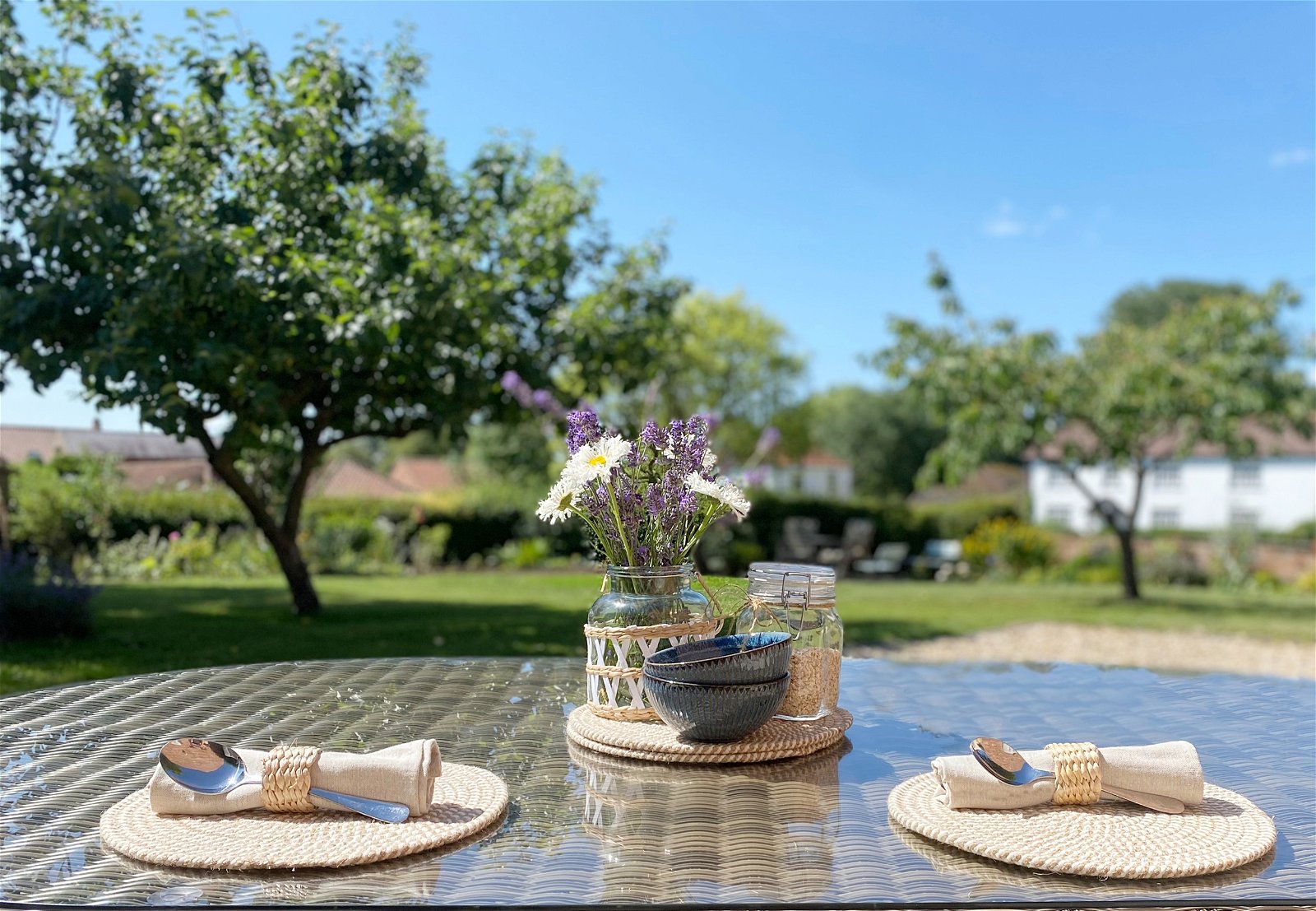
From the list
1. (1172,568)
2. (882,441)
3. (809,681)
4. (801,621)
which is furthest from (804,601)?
(882,441)

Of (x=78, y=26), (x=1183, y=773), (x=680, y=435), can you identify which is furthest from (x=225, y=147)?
(x=1183, y=773)

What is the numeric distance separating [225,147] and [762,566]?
6450 mm

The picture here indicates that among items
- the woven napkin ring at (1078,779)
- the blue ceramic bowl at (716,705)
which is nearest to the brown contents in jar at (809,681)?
the blue ceramic bowl at (716,705)

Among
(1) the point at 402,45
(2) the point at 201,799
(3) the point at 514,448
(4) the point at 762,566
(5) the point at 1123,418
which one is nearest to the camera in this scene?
(2) the point at 201,799

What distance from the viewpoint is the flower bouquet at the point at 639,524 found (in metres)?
1.56

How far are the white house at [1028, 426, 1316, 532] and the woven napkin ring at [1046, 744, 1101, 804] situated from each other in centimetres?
2311

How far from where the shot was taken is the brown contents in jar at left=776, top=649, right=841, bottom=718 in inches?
63.1

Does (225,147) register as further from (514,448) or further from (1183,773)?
(514,448)

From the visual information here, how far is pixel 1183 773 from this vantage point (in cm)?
130

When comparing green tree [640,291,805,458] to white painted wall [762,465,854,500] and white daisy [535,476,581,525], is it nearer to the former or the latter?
white painted wall [762,465,854,500]

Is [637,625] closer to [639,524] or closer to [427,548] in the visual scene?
[639,524]

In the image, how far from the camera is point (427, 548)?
→ 1379 centimetres

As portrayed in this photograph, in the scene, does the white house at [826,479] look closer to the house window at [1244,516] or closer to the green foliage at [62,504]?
the house window at [1244,516]

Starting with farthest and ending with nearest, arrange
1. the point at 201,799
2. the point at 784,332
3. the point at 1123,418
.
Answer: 1. the point at 784,332
2. the point at 1123,418
3. the point at 201,799
